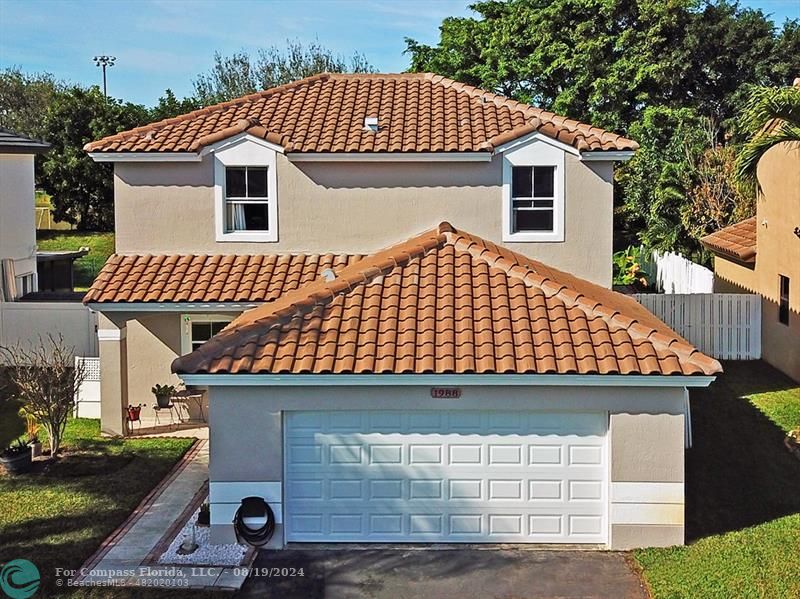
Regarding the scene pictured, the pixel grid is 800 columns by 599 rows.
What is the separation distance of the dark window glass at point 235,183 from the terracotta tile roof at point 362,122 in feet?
2.86

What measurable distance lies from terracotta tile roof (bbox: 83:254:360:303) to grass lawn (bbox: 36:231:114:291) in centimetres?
2555

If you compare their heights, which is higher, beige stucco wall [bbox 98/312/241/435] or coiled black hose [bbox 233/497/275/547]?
beige stucco wall [bbox 98/312/241/435]

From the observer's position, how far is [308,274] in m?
17.8

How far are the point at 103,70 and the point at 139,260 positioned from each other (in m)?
65.2

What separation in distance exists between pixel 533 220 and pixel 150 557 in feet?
36.2

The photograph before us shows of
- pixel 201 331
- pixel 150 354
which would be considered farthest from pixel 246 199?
pixel 150 354

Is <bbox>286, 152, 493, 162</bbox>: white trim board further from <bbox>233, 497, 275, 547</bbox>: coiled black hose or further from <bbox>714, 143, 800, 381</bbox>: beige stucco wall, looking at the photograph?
<bbox>233, 497, 275, 547</bbox>: coiled black hose

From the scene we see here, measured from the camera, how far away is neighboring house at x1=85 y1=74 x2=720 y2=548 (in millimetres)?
12164

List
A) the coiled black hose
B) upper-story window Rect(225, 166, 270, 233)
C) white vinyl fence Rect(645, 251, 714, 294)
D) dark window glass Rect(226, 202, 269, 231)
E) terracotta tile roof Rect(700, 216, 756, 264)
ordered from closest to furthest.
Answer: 1. the coiled black hose
2. upper-story window Rect(225, 166, 270, 233)
3. dark window glass Rect(226, 202, 269, 231)
4. terracotta tile roof Rect(700, 216, 756, 264)
5. white vinyl fence Rect(645, 251, 714, 294)

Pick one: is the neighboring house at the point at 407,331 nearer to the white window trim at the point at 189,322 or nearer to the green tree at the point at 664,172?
the white window trim at the point at 189,322

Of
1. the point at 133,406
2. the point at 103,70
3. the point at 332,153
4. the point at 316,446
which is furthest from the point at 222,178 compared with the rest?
the point at 103,70

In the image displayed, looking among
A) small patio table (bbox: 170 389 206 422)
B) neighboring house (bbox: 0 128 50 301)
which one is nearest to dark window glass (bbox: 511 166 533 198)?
small patio table (bbox: 170 389 206 422)

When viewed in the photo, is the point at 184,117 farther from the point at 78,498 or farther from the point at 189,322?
the point at 78,498

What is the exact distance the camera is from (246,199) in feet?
61.8
